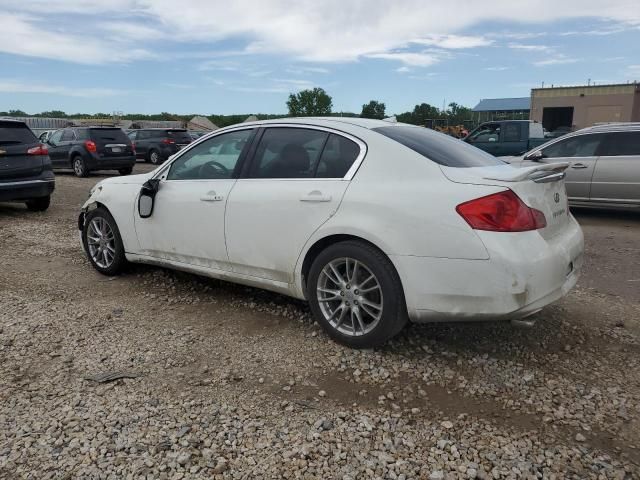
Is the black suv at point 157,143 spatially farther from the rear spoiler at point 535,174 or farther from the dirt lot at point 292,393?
the rear spoiler at point 535,174

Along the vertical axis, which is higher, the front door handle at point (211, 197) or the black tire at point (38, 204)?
the front door handle at point (211, 197)

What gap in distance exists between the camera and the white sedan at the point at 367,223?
317cm

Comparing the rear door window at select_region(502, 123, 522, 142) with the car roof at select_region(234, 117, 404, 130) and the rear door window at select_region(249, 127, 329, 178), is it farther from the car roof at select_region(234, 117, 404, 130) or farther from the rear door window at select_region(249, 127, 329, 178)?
the rear door window at select_region(249, 127, 329, 178)

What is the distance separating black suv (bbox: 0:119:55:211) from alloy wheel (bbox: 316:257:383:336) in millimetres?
7038

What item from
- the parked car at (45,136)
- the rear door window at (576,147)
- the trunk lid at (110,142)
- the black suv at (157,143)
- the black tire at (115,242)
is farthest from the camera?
the black suv at (157,143)

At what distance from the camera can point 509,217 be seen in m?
3.15

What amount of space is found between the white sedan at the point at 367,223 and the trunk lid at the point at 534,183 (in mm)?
10

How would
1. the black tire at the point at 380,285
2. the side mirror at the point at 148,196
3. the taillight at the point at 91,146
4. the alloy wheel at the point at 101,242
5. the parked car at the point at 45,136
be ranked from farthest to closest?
the parked car at the point at 45,136 < the taillight at the point at 91,146 < the alloy wheel at the point at 101,242 < the side mirror at the point at 148,196 < the black tire at the point at 380,285

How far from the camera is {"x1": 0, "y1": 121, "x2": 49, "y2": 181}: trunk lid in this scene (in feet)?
28.2

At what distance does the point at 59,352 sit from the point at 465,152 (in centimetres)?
322

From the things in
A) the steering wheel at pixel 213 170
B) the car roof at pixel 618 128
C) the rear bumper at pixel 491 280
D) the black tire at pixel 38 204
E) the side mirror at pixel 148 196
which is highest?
the car roof at pixel 618 128

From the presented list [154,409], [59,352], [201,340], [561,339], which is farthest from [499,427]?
[59,352]

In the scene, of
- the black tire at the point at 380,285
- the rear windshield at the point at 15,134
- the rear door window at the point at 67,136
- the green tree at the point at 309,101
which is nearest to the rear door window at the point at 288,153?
the black tire at the point at 380,285

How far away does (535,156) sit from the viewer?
31.3 ft
